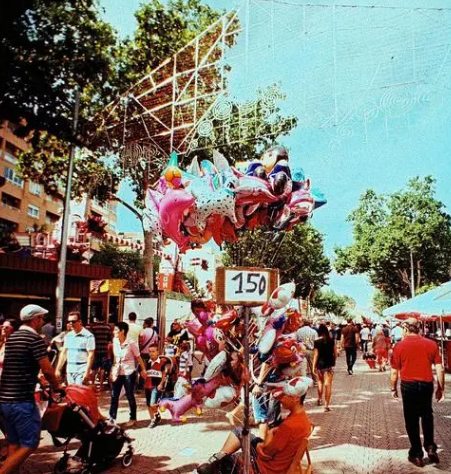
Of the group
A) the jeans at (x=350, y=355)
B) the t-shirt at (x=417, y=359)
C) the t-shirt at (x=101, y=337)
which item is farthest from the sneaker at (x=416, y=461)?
the jeans at (x=350, y=355)

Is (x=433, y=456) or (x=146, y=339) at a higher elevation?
(x=146, y=339)

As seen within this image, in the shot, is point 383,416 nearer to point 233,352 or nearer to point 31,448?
point 233,352

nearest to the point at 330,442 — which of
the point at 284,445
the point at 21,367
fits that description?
the point at 284,445

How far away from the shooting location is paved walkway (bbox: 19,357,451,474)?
18.3ft

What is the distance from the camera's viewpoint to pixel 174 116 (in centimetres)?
919

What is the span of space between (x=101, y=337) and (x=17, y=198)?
111ft

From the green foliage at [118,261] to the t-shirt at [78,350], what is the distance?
3394 centimetres

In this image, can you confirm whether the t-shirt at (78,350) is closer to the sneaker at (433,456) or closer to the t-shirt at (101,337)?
the t-shirt at (101,337)

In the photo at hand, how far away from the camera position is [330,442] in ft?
22.3

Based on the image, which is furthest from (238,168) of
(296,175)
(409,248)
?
(409,248)

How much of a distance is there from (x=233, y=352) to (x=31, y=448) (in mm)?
2140

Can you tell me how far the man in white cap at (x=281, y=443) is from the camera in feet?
14.5

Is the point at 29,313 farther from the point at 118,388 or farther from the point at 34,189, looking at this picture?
the point at 34,189

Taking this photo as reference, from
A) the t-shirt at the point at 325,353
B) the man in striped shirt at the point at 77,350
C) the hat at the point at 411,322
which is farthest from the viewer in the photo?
the t-shirt at the point at 325,353
